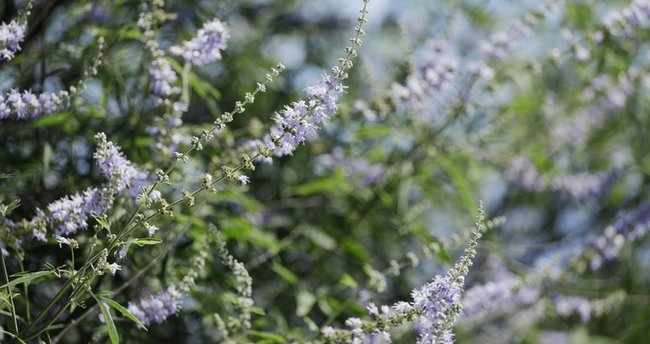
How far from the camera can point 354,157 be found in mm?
3803

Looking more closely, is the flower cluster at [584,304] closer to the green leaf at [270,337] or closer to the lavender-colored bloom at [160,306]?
the green leaf at [270,337]

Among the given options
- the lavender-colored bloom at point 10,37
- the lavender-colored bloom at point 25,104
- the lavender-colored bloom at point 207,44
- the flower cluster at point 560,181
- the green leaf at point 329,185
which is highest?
the flower cluster at point 560,181

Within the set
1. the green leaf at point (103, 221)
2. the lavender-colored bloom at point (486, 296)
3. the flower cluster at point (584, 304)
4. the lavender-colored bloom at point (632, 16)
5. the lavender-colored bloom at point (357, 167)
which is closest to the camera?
the green leaf at point (103, 221)

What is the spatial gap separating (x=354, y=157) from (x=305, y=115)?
180cm

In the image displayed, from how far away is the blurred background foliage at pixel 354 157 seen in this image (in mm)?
2908

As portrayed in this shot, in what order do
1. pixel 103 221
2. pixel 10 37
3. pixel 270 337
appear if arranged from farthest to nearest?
pixel 270 337, pixel 10 37, pixel 103 221

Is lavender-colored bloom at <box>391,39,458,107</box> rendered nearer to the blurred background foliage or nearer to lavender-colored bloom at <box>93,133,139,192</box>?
the blurred background foliage

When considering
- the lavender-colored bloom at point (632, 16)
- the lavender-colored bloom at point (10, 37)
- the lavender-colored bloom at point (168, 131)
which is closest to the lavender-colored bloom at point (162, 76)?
the lavender-colored bloom at point (168, 131)

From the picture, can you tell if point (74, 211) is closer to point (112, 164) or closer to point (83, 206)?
point (83, 206)

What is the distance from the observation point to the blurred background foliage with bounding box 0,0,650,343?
291 cm

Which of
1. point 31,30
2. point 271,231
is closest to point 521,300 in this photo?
point 271,231

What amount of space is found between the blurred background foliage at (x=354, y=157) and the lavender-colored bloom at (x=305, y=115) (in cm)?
44

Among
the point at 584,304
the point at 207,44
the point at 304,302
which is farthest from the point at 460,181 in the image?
the point at 207,44

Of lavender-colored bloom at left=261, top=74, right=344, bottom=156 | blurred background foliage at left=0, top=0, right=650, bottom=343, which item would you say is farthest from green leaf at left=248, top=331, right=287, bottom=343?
lavender-colored bloom at left=261, top=74, right=344, bottom=156
